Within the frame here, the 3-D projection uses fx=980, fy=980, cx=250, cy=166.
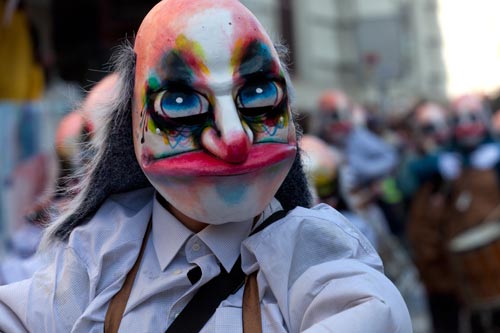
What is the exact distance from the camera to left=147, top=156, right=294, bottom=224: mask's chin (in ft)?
7.61

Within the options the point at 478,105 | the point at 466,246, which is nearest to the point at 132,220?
the point at 466,246

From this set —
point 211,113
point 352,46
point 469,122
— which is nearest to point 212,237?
point 211,113

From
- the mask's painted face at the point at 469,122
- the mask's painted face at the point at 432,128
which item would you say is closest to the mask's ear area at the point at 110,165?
the mask's painted face at the point at 469,122

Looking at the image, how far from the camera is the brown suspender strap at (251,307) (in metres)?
2.29

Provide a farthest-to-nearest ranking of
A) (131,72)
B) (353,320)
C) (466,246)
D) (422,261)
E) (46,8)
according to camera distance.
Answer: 1. (46,8)
2. (422,261)
3. (466,246)
4. (131,72)
5. (353,320)

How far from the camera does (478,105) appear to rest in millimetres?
8977

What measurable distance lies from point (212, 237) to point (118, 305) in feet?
0.94

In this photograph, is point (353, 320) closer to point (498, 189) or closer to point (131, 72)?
point (131, 72)

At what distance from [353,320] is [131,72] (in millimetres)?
870

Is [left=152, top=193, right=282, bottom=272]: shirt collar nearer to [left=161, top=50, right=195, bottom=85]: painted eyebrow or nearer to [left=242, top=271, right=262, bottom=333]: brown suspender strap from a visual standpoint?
[left=242, top=271, right=262, bottom=333]: brown suspender strap

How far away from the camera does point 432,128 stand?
10.1 metres

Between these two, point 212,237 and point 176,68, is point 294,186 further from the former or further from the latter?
point 176,68

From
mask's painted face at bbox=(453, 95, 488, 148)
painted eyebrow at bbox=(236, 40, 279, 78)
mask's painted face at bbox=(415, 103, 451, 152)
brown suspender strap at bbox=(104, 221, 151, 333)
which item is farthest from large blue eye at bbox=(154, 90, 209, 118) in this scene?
mask's painted face at bbox=(415, 103, 451, 152)

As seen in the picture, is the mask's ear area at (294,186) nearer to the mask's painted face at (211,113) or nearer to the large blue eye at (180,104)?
the mask's painted face at (211,113)
